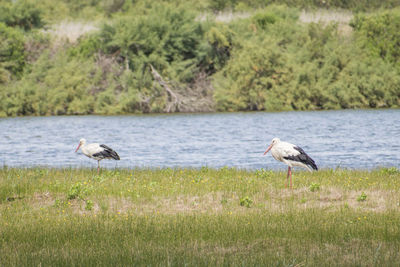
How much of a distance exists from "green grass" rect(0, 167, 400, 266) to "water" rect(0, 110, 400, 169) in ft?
17.1

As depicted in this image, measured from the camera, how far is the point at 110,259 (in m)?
9.72

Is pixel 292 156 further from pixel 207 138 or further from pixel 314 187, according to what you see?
pixel 207 138

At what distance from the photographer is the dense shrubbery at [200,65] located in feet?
180

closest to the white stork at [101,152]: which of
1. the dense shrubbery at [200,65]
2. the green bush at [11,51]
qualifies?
the dense shrubbery at [200,65]

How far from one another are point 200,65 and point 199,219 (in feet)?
160

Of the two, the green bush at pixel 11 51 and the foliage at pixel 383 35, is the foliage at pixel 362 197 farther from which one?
the green bush at pixel 11 51

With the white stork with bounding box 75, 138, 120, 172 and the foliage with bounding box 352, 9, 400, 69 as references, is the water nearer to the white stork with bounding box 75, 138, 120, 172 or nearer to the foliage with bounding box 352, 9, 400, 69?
the white stork with bounding box 75, 138, 120, 172

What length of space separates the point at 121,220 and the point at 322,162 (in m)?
13.7

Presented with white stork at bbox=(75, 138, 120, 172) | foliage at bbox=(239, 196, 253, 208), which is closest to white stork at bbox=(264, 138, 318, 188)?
foliage at bbox=(239, 196, 253, 208)

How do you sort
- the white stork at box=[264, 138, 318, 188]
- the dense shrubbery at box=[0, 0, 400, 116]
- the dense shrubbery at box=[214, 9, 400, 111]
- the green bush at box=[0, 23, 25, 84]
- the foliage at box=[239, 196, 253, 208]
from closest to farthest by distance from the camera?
the foliage at box=[239, 196, 253, 208], the white stork at box=[264, 138, 318, 188], the dense shrubbery at box=[214, 9, 400, 111], the dense shrubbery at box=[0, 0, 400, 116], the green bush at box=[0, 23, 25, 84]

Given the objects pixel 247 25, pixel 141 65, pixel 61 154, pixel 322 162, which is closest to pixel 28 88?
pixel 141 65

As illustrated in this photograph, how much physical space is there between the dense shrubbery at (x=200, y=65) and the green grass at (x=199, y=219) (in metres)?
35.4

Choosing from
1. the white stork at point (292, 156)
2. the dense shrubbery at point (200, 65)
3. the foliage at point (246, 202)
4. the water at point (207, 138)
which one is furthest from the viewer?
the dense shrubbery at point (200, 65)

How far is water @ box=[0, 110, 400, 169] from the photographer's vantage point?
87.4ft
